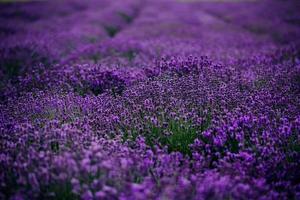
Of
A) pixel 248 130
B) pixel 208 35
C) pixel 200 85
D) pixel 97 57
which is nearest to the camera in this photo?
pixel 248 130

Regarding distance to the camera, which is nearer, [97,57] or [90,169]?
[90,169]

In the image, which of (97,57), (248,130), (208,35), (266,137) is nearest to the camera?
(266,137)

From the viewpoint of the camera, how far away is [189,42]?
7.70 meters

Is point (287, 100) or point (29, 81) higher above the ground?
point (287, 100)

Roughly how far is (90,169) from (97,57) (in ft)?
14.3

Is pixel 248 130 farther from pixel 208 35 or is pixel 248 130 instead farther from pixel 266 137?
pixel 208 35

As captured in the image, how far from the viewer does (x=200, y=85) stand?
412cm

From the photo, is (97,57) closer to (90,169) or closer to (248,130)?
(248,130)

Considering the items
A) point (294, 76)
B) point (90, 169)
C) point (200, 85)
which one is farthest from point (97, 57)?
point (90, 169)

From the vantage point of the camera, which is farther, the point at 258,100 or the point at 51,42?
the point at 51,42

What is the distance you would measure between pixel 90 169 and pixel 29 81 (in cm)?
288

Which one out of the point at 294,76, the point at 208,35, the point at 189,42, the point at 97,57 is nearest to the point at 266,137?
the point at 294,76

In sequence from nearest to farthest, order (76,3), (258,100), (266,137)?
1. (266,137)
2. (258,100)
3. (76,3)

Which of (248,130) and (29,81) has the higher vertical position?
(248,130)
